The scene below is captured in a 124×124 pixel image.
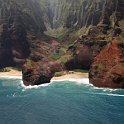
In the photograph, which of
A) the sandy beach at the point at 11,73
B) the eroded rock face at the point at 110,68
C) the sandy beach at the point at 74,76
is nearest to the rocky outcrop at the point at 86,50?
the sandy beach at the point at 74,76

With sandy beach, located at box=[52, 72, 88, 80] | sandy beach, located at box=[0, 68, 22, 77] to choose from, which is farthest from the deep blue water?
sandy beach, located at box=[0, 68, 22, 77]

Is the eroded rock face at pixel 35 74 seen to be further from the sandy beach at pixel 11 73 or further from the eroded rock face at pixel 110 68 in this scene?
the sandy beach at pixel 11 73

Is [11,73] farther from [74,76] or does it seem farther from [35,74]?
[35,74]

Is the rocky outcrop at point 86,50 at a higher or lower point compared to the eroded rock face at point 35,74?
higher

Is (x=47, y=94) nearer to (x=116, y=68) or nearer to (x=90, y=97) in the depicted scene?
(x=90, y=97)

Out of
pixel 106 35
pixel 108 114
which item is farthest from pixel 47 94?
pixel 106 35

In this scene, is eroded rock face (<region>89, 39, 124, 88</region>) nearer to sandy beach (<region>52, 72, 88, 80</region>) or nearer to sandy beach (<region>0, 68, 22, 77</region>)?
sandy beach (<region>52, 72, 88, 80</region>)

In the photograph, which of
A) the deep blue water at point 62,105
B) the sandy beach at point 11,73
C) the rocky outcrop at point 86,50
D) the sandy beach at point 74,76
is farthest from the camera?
the sandy beach at point 11,73
